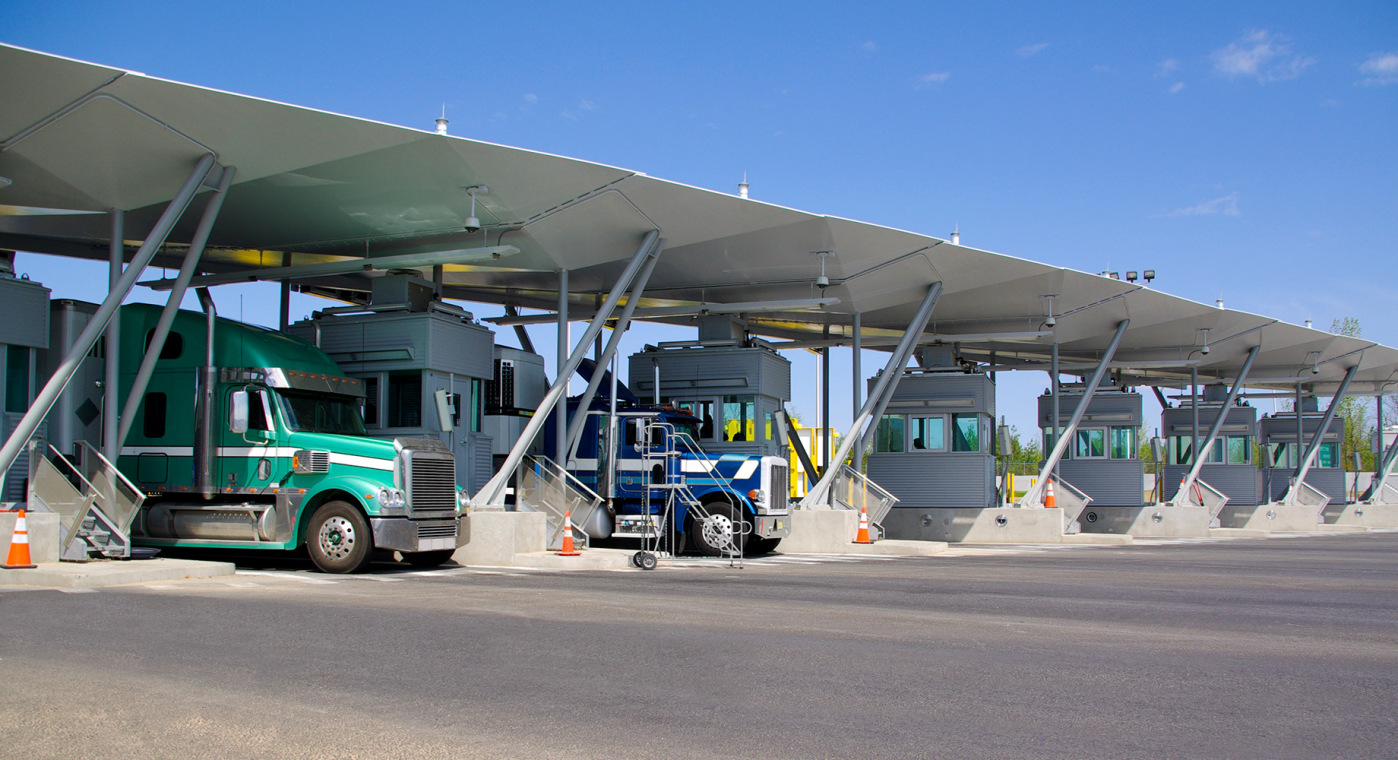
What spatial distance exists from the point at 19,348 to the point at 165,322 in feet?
5.66

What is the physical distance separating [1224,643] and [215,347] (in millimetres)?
12624

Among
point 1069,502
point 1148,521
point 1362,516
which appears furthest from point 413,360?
point 1362,516

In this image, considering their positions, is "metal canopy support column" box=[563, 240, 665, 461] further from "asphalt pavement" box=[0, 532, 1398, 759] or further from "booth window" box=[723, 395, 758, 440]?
"asphalt pavement" box=[0, 532, 1398, 759]

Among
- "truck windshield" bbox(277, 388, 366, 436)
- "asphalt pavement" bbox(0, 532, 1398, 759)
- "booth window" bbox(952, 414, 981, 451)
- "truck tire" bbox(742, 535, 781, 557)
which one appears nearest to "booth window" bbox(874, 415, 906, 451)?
"booth window" bbox(952, 414, 981, 451)

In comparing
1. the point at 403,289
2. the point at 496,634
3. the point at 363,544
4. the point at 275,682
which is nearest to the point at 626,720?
the point at 275,682

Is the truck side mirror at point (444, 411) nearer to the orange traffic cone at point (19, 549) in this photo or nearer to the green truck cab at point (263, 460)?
the green truck cab at point (263, 460)

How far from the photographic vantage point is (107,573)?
11.9 m

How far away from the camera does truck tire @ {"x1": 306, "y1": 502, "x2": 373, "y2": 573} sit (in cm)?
1402

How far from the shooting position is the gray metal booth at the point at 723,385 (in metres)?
22.0

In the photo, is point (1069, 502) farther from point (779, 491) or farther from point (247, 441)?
point (247, 441)

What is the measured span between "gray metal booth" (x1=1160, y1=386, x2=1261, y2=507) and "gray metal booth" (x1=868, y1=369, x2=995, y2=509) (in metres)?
13.3

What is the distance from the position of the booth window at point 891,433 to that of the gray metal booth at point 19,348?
18520 millimetres

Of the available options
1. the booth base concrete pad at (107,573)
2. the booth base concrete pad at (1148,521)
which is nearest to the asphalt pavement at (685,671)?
the booth base concrete pad at (107,573)

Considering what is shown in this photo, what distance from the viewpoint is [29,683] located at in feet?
20.8
